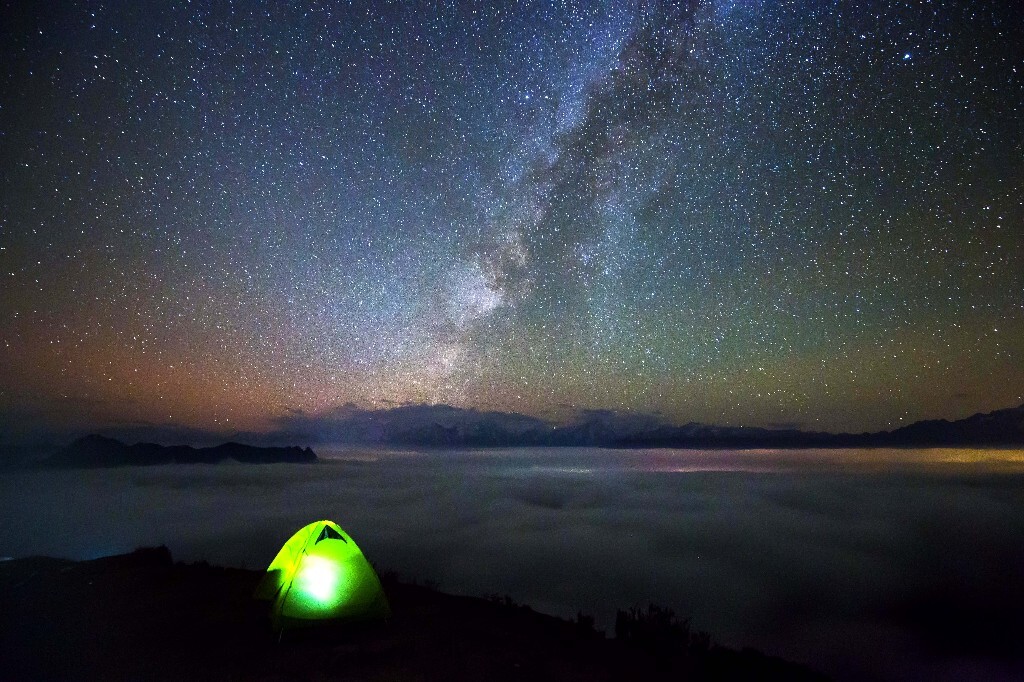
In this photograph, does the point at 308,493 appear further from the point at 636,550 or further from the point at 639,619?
the point at 639,619

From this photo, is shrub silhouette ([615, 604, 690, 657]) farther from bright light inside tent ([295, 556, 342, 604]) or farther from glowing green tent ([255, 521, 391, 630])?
bright light inside tent ([295, 556, 342, 604])

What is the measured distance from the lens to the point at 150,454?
485ft

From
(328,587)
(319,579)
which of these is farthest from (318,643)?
(319,579)

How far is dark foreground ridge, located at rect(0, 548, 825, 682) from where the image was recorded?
6.71m

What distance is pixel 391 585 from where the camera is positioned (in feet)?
A: 37.0

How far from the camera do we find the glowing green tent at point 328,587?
7.81 metres

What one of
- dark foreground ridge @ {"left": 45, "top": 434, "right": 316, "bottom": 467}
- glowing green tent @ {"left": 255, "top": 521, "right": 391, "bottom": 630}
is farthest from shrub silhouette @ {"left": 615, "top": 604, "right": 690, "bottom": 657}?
dark foreground ridge @ {"left": 45, "top": 434, "right": 316, "bottom": 467}

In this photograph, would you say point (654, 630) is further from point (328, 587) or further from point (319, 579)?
point (319, 579)

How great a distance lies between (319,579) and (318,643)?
0.89 m

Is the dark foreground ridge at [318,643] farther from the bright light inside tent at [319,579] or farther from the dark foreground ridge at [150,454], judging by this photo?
the dark foreground ridge at [150,454]

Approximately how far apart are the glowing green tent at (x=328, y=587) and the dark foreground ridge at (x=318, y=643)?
275 mm

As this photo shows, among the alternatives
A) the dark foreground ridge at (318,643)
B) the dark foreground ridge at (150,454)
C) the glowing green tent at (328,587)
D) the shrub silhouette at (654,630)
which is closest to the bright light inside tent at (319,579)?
the glowing green tent at (328,587)

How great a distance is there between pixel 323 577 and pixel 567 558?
3121 centimetres

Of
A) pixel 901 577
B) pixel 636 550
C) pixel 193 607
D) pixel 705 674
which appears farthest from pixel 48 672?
pixel 901 577
